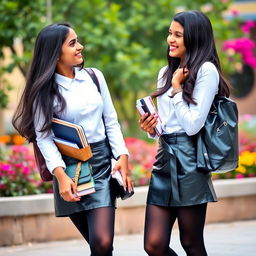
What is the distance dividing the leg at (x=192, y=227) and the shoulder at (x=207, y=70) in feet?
2.64

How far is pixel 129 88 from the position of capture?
14945 mm

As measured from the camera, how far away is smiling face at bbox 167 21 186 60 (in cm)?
536

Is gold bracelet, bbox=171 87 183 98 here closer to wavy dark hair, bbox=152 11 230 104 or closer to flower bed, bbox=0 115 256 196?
wavy dark hair, bbox=152 11 230 104

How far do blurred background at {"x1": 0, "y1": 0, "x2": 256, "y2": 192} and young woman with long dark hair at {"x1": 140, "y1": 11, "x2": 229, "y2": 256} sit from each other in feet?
14.9

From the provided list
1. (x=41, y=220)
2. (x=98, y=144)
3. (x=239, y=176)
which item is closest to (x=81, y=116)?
(x=98, y=144)

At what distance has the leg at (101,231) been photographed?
5.13 m

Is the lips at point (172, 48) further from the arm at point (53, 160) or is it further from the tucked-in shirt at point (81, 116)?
the arm at point (53, 160)

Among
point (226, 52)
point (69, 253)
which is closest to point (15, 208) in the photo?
point (69, 253)

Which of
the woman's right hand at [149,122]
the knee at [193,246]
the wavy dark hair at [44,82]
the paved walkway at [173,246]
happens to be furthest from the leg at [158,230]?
the paved walkway at [173,246]

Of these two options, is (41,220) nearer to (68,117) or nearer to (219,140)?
(68,117)

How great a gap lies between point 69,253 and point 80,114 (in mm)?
2651

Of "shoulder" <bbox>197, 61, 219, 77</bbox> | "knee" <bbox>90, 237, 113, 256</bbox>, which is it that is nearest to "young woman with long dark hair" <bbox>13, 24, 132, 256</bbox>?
"knee" <bbox>90, 237, 113, 256</bbox>

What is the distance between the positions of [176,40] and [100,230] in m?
1.26

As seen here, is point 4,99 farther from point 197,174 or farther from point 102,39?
point 197,174
